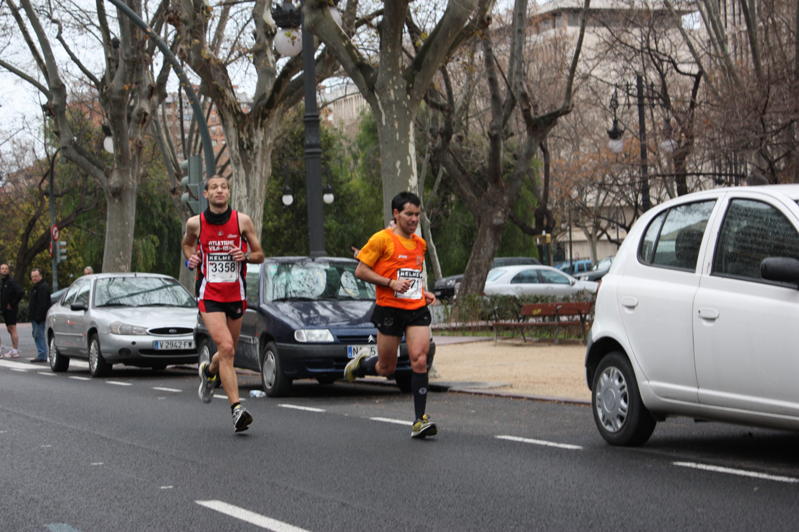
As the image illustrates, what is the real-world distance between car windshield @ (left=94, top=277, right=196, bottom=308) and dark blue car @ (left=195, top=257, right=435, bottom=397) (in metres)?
4.49

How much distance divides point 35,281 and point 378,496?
19.9 meters

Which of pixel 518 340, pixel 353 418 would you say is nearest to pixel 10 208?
pixel 518 340

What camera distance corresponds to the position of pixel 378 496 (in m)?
7.60

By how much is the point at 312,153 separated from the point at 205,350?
3.50m

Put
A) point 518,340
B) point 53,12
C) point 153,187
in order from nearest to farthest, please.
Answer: point 518,340
point 53,12
point 153,187

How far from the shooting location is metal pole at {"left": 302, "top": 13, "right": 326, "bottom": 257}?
18719 millimetres

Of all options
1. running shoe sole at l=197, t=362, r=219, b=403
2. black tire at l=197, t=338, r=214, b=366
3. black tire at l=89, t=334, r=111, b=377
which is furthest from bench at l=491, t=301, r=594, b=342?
running shoe sole at l=197, t=362, r=219, b=403

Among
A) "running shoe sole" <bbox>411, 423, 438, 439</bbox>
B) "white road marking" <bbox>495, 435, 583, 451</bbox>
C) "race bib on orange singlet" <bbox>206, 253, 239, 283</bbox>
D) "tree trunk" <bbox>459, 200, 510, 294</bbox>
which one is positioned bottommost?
"white road marking" <bbox>495, 435, 583, 451</bbox>

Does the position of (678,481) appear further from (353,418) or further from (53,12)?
(53,12)

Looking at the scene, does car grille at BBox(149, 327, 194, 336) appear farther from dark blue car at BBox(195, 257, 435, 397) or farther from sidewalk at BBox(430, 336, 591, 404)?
sidewalk at BBox(430, 336, 591, 404)

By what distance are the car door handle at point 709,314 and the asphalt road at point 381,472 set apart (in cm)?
93

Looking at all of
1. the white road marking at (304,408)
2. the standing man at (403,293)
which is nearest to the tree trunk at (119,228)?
the white road marking at (304,408)

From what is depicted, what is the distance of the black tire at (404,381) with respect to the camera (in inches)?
604

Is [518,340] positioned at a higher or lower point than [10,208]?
lower
